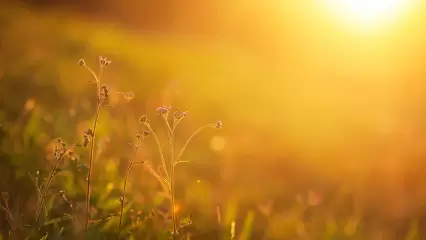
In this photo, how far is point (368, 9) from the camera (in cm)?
795

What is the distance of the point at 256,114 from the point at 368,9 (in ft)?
13.6

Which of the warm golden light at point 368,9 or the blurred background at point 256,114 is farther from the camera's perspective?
the warm golden light at point 368,9

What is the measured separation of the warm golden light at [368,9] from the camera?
7.49 m

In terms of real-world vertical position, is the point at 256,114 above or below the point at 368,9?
below

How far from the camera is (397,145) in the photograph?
147 inches

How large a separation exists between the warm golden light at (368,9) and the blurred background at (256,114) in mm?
25

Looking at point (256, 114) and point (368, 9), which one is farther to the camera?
point (368, 9)

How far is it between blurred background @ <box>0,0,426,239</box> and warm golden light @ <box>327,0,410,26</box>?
25 mm

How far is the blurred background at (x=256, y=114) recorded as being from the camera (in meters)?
2.77

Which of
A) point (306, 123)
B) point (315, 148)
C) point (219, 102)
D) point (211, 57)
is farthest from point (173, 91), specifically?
point (211, 57)

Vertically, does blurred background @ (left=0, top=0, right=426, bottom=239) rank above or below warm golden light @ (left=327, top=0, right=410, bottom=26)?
below

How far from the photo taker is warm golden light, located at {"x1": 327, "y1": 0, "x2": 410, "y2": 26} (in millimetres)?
7492

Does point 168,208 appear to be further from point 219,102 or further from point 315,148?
point 219,102

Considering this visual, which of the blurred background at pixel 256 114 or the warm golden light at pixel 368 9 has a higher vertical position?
the warm golden light at pixel 368 9
